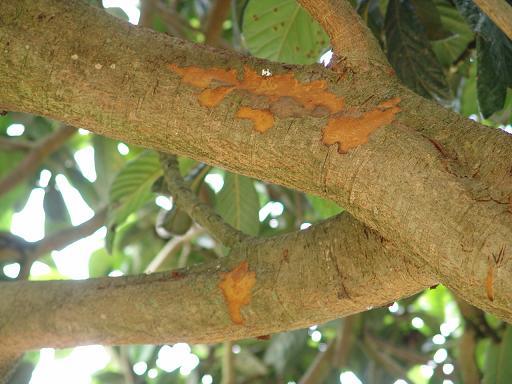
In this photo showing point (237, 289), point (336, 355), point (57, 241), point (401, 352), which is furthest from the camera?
point (401, 352)

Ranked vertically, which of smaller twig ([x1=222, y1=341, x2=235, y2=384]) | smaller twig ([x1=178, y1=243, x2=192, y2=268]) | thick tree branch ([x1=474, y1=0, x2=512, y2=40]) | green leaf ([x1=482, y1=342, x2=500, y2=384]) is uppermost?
smaller twig ([x1=178, y1=243, x2=192, y2=268])

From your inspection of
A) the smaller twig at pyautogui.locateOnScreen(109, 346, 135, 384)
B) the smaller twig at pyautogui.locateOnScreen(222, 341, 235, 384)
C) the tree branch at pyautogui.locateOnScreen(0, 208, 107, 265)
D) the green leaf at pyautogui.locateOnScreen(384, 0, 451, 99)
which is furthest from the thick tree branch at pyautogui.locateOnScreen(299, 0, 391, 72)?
the smaller twig at pyautogui.locateOnScreen(109, 346, 135, 384)

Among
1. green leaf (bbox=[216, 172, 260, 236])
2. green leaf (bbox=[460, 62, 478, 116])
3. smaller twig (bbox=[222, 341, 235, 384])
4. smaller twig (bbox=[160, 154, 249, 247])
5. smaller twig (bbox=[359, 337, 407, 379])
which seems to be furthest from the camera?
smaller twig (bbox=[359, 337, 407, 379])

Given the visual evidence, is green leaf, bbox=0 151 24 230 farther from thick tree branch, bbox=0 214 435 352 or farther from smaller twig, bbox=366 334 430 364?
thick tree branch, bbox=0 214 435 352

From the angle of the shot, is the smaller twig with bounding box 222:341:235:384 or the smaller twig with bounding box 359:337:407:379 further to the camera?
the smaller twig with bounding box 359:337:407:379

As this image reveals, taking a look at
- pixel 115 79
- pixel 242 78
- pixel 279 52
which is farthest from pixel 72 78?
pixel 279 52

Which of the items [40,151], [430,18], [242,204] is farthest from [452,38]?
[40,151]

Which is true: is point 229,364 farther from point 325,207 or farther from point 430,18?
point 430,18
